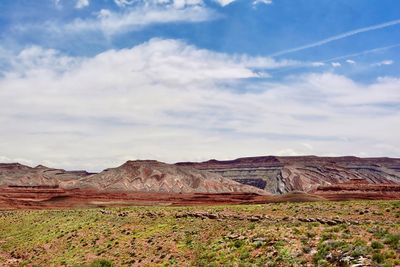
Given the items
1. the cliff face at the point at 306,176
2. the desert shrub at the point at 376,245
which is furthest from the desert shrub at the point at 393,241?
the cliff face at the point at 306,176

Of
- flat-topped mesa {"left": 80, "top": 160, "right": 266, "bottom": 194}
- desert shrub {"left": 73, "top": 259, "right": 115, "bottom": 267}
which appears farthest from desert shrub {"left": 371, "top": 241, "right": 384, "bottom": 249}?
flat-topped mesa {"left": 80, "top": 160, "right": 266, "bottom": 194}

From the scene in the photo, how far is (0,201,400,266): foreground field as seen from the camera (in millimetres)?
25609

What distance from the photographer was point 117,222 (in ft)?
160

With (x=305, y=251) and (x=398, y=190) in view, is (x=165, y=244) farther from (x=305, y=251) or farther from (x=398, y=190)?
(x=398, y=190)

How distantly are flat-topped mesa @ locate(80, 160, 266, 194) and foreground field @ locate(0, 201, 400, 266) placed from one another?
86.7m

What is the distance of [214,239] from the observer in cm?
3528

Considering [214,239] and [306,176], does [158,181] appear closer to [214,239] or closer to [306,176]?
[306,176]

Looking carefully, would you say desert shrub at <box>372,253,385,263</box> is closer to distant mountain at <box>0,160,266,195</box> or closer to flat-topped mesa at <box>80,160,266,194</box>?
A: distant mountain at <box>0,160,266,195</box>

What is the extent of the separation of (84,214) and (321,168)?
144 metres

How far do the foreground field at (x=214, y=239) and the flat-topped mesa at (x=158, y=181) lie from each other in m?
86.7

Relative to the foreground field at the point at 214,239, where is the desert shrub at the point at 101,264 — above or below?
below

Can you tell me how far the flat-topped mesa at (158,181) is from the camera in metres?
144

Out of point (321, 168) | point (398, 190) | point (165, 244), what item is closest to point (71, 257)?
point (165, 244)

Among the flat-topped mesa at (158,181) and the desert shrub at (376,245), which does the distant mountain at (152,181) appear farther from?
the desert shrub at (376,245)
